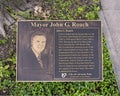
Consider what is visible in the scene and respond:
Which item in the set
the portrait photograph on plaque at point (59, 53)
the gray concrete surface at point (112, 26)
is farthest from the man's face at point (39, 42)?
the gray concrete surface at point (112, 26)

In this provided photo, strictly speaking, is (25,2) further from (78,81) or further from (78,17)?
(78,81)

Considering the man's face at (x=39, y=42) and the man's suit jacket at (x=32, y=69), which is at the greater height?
the man's face at (x=39, y=42)

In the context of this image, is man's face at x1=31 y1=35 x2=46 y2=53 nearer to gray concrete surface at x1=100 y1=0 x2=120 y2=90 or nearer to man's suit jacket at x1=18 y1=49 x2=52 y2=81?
man's suit jacket at x1=18 y1=49 x2=52 y2=81

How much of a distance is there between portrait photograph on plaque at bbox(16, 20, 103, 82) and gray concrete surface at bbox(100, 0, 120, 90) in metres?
0.45

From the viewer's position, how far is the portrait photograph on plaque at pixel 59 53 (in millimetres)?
5766

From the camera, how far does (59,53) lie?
5.77 m

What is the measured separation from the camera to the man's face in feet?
19.0

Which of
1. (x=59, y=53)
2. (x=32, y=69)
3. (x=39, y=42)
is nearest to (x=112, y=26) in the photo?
(x=59, y=53)

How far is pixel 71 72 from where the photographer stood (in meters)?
5.79

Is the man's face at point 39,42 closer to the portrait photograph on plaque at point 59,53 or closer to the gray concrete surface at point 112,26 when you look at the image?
the portrait photograph on plaque at point 59,53

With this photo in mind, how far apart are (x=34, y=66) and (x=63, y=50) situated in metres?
0.52

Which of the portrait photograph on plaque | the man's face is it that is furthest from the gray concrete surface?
the man's face

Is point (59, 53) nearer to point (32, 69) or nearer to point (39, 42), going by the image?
point (39, 42)

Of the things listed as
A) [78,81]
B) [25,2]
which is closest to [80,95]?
[78,81]
